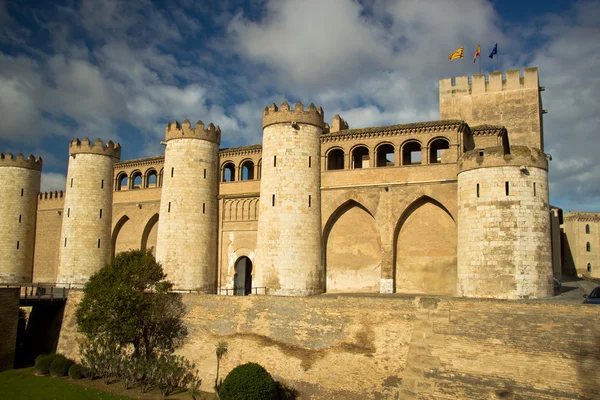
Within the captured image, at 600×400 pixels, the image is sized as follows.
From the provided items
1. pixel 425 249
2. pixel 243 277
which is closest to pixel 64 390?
pixel 243 277

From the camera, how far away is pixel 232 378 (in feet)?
58.6

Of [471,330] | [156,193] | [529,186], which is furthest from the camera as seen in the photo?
[156,193]

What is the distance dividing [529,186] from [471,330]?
692 centimetres

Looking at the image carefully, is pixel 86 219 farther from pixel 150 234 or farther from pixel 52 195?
pixel 52 195

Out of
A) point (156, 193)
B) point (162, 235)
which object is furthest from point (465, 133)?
point (156, 193)

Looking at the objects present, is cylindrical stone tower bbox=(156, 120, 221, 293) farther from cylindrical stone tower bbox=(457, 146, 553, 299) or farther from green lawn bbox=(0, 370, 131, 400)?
cylindrical stone tower bbox=(457, 146, 553, 299)

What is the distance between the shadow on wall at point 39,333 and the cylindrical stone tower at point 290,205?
10.7 metres

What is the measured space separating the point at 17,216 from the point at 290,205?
22.8 m

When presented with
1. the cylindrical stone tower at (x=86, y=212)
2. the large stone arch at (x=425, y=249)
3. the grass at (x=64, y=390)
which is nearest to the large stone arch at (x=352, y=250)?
the large stone arch at (x=425, y=249)

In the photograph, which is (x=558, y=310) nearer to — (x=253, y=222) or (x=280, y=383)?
(x=280, y=383)

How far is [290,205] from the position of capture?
971 inches

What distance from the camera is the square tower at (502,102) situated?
30.3 metres

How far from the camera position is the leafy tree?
2148cm

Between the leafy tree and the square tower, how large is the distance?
20081mm
